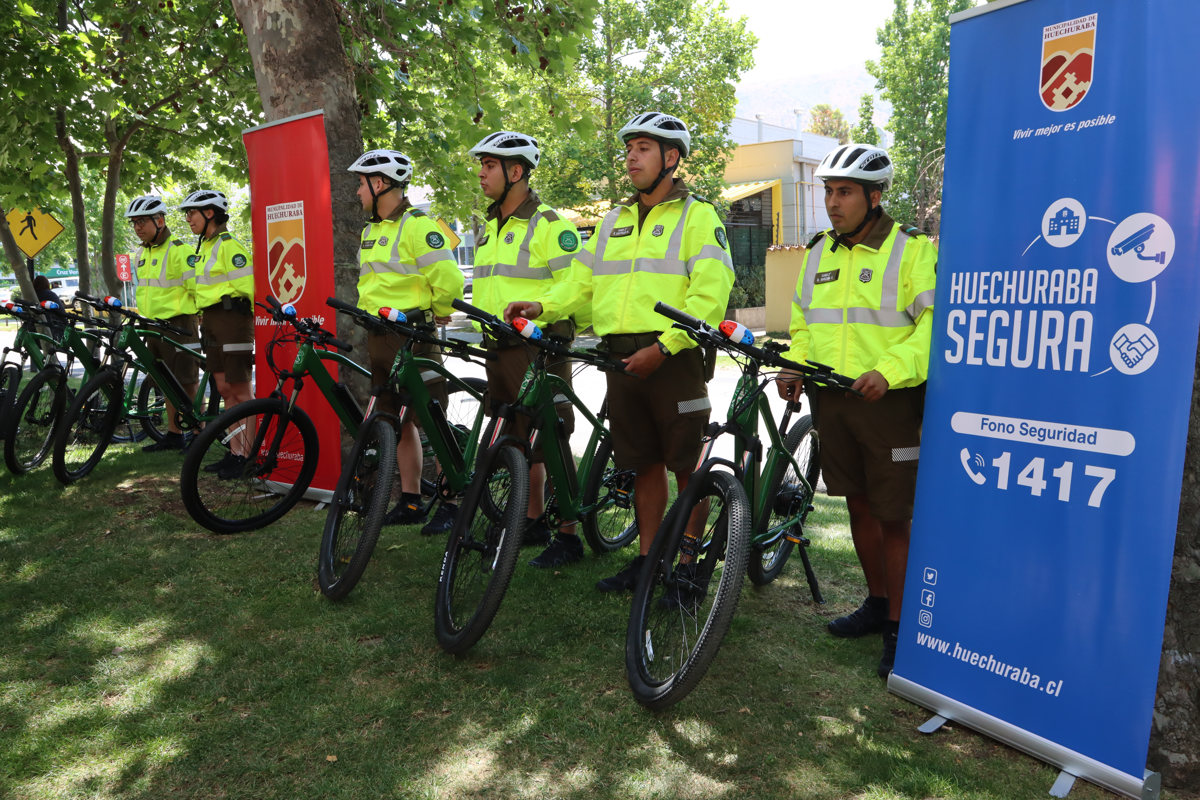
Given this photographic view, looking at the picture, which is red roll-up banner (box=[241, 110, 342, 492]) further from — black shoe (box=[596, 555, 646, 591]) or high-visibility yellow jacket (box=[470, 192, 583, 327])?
black shoe (box=[596, 555, 646, 591])

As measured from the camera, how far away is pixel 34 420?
288 inches

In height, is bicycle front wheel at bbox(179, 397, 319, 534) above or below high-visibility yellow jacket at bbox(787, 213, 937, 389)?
below

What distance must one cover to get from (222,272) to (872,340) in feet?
18.0

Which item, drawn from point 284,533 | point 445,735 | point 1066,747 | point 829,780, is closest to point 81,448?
point 284,533

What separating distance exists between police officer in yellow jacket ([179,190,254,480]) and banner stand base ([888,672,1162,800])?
18.6 feet

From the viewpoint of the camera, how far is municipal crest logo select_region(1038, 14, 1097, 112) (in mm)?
2826

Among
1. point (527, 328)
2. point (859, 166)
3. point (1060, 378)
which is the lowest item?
point (1060, 378)

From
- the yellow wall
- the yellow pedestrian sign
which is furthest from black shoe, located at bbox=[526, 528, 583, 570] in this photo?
the yellow wall

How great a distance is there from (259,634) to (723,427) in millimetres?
2254

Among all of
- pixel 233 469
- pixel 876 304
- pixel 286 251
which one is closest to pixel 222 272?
pixel 286 251

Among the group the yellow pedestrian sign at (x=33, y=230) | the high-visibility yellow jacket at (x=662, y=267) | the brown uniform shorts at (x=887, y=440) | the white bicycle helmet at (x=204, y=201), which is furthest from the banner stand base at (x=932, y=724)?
the yellow pedestrian sign at (x=33, y=230)

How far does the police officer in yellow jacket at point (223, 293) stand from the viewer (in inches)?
285

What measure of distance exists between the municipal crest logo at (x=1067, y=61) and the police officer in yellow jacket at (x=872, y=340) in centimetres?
74

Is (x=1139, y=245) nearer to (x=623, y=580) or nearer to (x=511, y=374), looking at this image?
(x=623, y=580)
